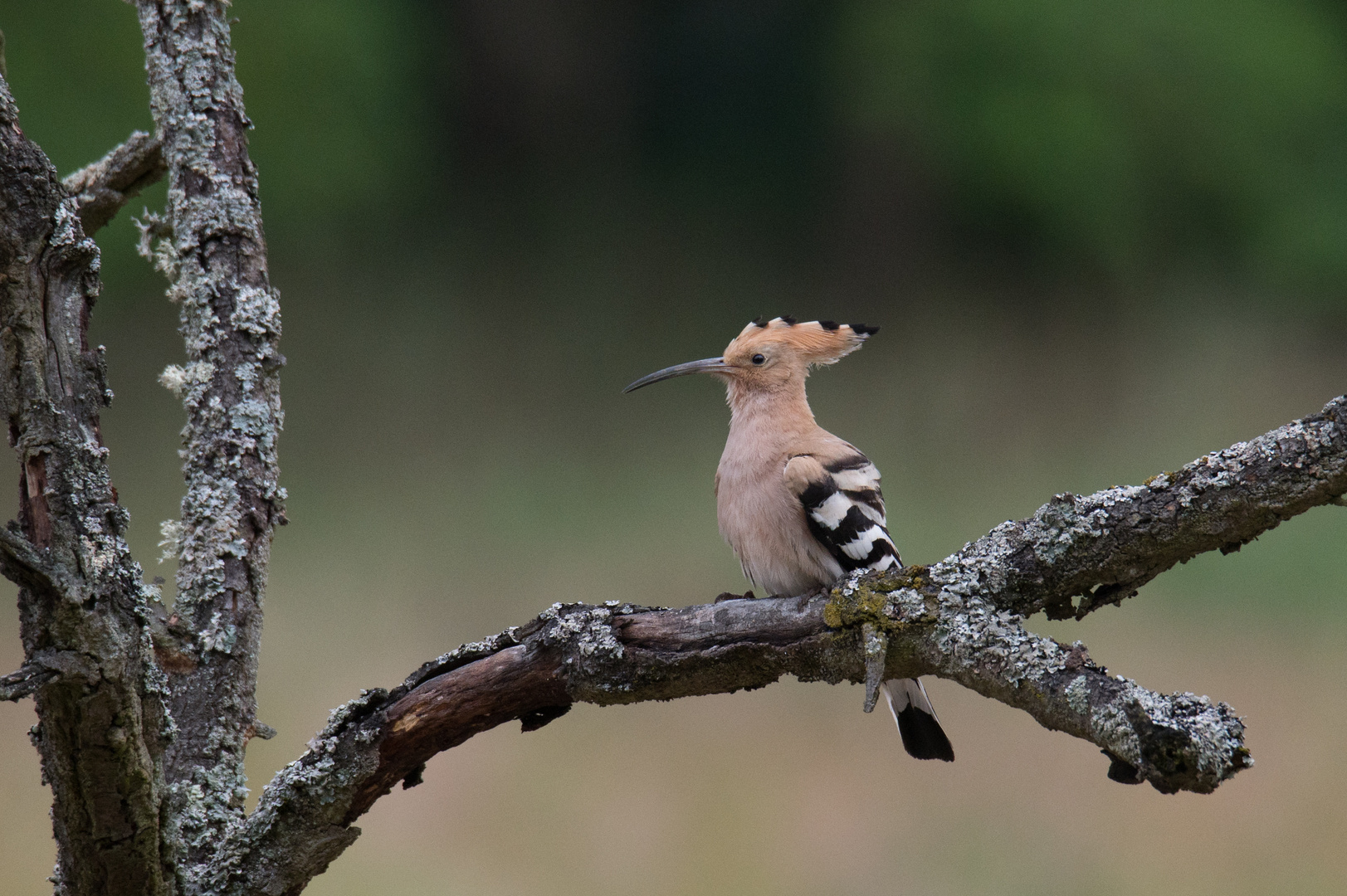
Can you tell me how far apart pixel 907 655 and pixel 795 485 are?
0.60 metres

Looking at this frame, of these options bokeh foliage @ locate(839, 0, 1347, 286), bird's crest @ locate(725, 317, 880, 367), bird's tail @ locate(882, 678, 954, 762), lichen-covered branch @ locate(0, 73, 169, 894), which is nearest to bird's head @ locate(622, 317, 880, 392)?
bird's crest @ locate(725, 317, 880, 367)

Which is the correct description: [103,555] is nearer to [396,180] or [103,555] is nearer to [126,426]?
[126,426]

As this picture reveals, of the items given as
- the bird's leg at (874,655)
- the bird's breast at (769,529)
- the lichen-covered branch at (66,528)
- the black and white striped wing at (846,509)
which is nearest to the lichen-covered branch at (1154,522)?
the bird's leg at (874,655)

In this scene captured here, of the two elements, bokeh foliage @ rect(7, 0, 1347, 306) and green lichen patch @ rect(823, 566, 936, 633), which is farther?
bokeh foliage @ rect(7, 0, 1347, 306)

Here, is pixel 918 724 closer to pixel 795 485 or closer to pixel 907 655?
pixel 795 485

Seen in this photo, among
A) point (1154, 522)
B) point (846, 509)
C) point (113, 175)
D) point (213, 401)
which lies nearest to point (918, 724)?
point (846, 509)

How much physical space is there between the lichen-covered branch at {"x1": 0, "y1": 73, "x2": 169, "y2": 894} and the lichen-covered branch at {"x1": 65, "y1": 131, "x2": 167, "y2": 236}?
0.54m

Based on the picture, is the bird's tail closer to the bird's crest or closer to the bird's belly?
the bird's belly

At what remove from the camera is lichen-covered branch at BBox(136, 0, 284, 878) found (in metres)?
1.46

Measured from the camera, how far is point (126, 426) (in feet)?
13.3

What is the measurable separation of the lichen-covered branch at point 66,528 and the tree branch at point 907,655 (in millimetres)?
209

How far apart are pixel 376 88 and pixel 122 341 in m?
1.27

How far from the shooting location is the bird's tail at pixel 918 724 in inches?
66.2

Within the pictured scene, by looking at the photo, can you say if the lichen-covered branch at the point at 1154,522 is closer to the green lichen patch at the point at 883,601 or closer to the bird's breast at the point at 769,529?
the green lichen patch at the point at 883,601
